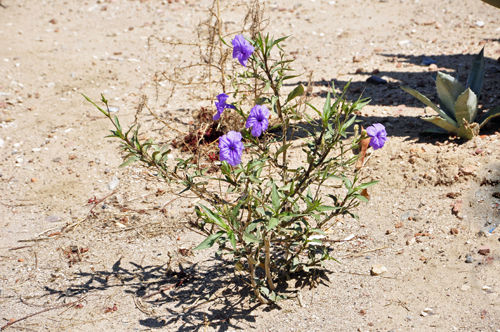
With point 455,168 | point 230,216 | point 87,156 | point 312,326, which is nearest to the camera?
point 230,216

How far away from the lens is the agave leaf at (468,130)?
3287 millimetres

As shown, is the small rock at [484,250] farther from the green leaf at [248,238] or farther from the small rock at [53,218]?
the small rock at [53,218]

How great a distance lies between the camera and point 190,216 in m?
3.25

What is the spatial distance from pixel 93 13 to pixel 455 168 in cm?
610

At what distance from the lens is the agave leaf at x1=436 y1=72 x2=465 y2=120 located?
138 inches

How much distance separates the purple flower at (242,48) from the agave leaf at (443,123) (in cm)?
200

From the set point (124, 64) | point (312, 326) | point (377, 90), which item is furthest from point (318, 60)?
point (312, 326)

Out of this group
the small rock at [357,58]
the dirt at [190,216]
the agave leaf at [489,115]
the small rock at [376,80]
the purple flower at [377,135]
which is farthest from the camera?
the small rock at [357,58]

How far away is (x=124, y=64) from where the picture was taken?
5.48m

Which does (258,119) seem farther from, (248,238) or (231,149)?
(248,238)

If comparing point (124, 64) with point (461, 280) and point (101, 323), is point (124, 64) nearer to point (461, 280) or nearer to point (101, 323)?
point (101, 323)

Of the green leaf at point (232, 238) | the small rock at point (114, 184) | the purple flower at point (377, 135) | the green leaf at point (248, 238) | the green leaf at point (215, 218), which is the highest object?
the purple flower at point (377, 135)

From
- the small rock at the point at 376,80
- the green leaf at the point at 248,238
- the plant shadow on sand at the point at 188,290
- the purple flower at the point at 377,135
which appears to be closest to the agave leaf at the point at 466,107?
the small rock at the point at 376,80

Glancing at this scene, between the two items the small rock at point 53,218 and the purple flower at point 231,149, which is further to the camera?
the small rock at point 53,218
